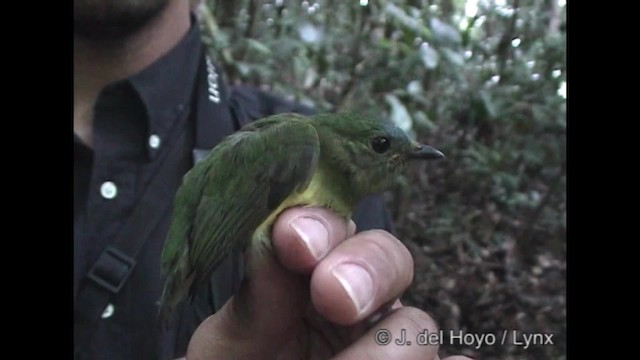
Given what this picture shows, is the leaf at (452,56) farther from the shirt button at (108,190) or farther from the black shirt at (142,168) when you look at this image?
the shirt button at (108,190)

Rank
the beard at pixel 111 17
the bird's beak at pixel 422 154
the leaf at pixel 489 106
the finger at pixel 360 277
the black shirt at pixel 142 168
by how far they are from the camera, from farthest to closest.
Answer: the leaf at pixel 489 106
the beard at pixel 111 17
the black shirt at pixel 142 168
the bird's beak at pixel 422 154
the finger at pixel 360 277

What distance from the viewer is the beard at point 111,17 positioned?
1.17m

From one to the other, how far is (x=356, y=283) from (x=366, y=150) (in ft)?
0.56

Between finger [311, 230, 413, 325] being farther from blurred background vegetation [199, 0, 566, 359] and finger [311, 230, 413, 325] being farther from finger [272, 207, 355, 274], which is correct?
blurred background vegetation [199, 0, 566, 359]

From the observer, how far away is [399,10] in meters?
1.24

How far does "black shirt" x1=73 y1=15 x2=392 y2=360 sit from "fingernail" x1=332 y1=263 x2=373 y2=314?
0.24 m

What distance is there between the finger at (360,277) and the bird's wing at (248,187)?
0.31 ft

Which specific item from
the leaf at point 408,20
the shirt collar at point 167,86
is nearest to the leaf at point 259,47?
the shirt collar at point 167,86

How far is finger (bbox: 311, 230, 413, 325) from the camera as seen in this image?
0.77 m

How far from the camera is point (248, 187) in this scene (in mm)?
826
